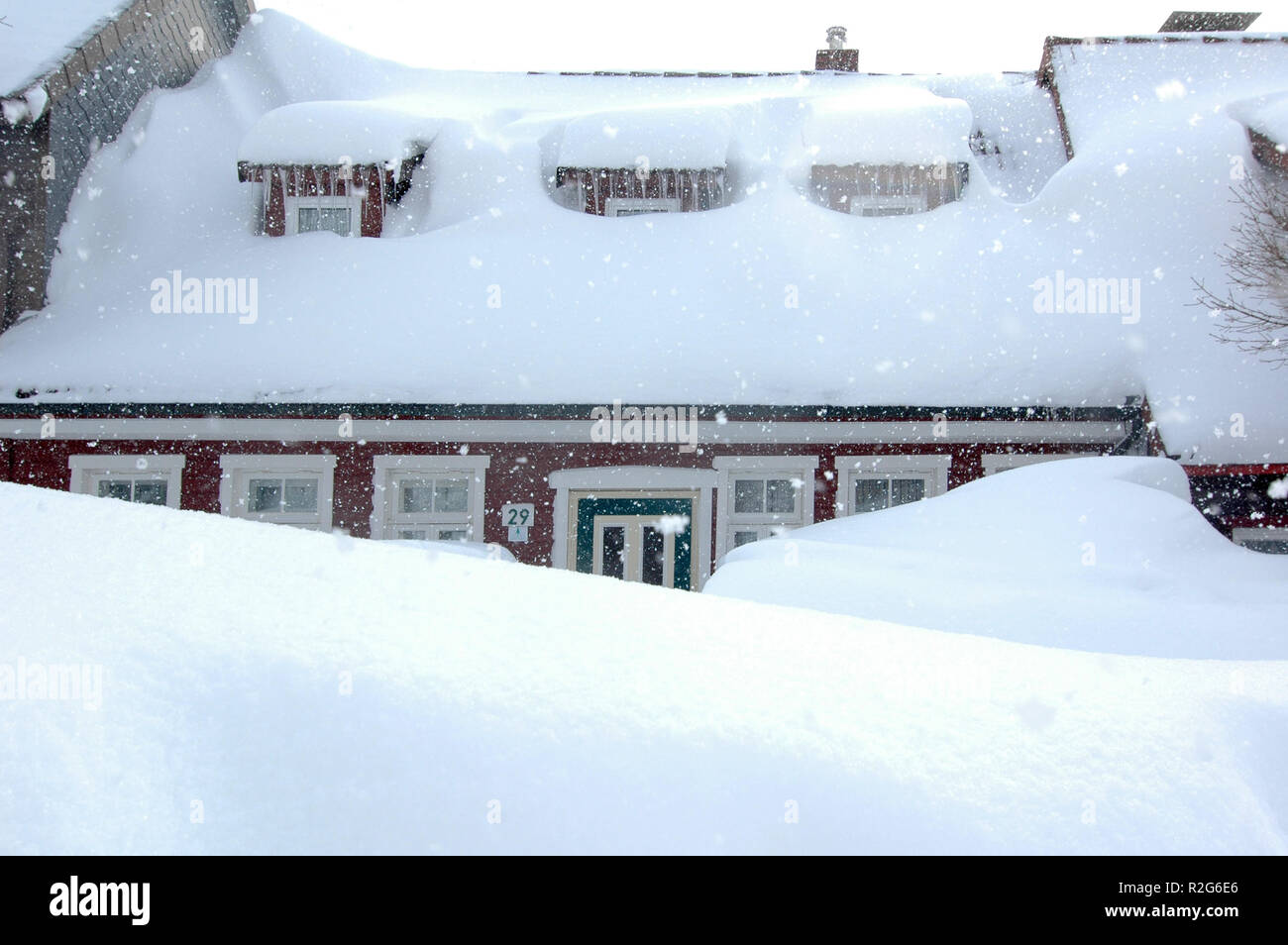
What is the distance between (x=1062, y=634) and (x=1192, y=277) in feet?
25.7

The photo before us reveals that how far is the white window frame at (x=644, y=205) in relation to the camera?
11.2 meters

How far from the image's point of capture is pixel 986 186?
11023mm

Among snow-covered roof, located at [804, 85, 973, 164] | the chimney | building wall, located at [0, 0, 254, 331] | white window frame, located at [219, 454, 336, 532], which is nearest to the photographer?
white window frame, located at [219, 454, 336, 532]

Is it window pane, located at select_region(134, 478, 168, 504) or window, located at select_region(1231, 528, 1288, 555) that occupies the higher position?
window pane, located at select_region(134, 478, 168, 504)

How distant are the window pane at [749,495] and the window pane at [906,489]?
4.26ft

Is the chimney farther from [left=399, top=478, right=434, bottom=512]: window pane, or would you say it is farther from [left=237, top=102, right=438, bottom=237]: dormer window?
[left=399, top=478, right=434, bottom=512]: window pane

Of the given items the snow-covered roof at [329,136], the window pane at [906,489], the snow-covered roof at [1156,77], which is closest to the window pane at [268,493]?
the snow-covered roof at [329,136]

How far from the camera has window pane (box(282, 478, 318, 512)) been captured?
366 inches

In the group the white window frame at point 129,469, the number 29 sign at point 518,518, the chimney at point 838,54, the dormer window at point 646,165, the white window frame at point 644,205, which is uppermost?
the chimney at point 838,54

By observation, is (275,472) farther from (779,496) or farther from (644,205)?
(644,205)

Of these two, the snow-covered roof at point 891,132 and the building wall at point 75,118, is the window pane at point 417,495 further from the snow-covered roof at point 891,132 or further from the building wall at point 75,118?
the snow-covered roof at point 891,132

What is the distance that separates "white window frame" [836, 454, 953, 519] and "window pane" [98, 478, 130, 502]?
711 cm

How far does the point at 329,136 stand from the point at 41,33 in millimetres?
3721

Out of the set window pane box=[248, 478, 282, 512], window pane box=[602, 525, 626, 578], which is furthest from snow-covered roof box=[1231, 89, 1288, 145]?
window pane box=[248, 478, 282, 512]
